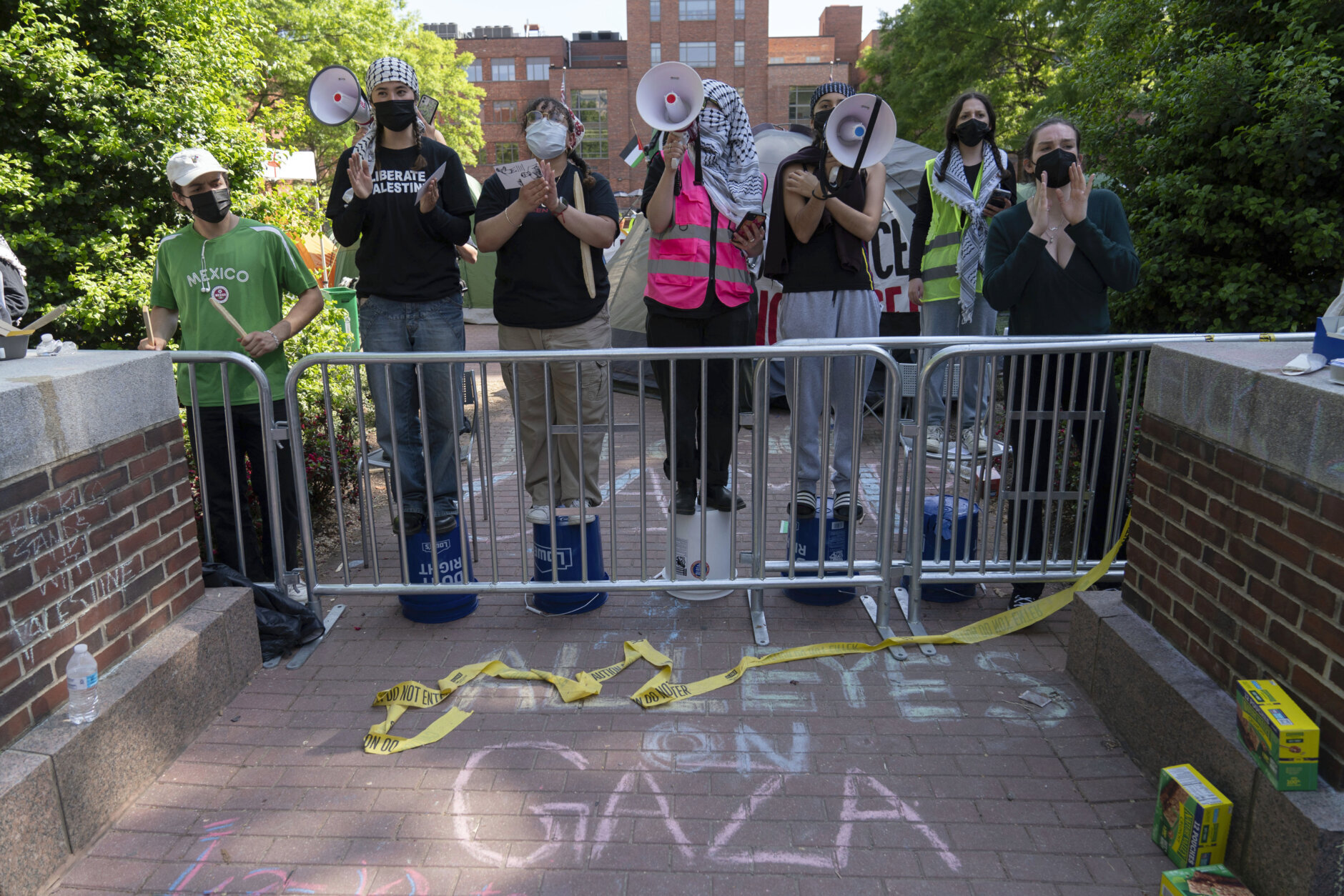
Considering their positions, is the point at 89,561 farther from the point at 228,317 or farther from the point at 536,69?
the point at 536,69

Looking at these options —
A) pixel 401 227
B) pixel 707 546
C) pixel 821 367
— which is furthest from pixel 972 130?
pixel 401 227

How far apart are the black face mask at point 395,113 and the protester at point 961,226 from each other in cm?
308

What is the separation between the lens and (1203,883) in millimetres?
2389

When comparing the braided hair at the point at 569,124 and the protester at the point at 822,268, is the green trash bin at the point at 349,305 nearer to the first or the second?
the braided hair at the point at 569,124

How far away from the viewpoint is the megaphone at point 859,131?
4.17 m

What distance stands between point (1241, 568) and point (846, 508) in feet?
5.94

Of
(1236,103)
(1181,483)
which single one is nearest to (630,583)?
(1181,483)

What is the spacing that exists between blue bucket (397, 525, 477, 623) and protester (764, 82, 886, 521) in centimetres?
163

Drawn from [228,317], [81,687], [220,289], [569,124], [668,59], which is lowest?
[81,687]

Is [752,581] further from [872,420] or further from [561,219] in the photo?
[872,420]

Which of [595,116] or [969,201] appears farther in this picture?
[595,116]

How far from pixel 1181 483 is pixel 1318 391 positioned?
77 cm

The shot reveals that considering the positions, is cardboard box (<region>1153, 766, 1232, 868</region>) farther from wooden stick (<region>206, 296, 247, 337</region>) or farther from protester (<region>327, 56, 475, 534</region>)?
wooden stick (<region>206, 296, 247, 337</region>)

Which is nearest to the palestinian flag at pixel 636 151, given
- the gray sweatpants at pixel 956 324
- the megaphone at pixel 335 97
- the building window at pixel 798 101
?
the megaphone at pixel 335 97
